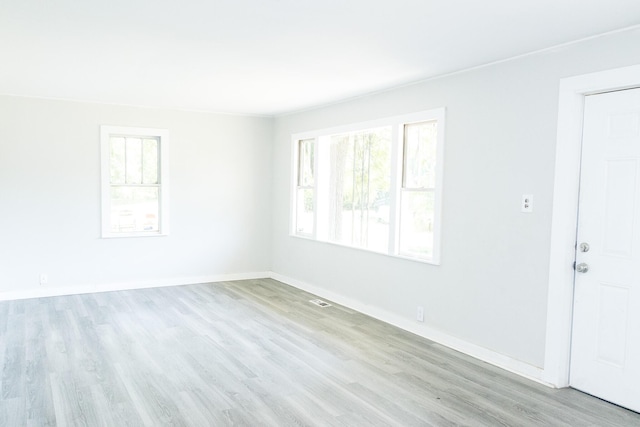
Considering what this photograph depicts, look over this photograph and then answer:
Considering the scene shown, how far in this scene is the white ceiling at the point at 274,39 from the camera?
2.77m

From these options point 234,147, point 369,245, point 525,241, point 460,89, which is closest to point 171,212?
point 234,147

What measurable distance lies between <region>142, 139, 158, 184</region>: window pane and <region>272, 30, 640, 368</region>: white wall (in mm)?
3279

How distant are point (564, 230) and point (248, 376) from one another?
253 cm

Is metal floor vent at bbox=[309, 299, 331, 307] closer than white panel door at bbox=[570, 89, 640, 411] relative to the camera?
No

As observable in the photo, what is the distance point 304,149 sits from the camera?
6.79 metres

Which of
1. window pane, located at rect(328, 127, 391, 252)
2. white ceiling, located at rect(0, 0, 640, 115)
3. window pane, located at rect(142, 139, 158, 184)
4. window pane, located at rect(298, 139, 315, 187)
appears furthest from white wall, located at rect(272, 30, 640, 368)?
window pane, located at rect(142, 139, 158, 184)

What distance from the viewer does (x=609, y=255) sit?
3.24 meters

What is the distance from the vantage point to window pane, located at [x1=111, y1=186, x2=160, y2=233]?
644cm

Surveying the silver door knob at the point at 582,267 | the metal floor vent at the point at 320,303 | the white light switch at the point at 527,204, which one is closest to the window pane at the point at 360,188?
the metal floor vent at the point at 320,303

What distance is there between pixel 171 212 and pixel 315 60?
3.69 m

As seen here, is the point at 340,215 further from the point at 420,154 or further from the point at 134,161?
the point at 134,161

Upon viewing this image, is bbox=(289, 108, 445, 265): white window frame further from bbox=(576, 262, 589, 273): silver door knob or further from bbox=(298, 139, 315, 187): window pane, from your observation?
bbox=(576, 262, 589, 273): silver door knob

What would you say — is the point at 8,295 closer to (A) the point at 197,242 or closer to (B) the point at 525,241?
(A) the point at 197,242

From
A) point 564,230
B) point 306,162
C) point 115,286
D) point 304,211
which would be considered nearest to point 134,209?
point 115,286
